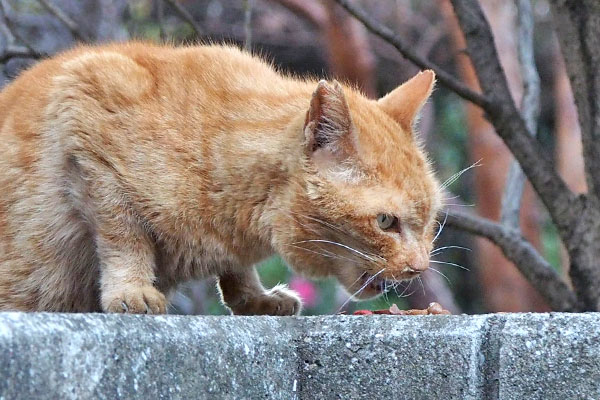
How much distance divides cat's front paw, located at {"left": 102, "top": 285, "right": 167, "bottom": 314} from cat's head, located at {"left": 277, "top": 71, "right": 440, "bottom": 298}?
39 cm

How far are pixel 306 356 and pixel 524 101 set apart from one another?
7.81 ft

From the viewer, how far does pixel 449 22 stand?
25.8ft

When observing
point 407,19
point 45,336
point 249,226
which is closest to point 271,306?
point 249,226

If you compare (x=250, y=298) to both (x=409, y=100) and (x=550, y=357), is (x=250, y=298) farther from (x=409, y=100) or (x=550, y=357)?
(x=550, y=357)

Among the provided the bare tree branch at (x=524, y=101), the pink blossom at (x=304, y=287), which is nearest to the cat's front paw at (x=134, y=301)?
the bare tree branch at (x=524, y=101)

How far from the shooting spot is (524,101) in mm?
4227

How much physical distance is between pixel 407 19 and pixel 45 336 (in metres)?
7.62

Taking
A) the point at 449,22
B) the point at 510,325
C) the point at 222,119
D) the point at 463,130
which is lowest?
the point at 463,130

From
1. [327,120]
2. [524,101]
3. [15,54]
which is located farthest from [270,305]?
[15,54]

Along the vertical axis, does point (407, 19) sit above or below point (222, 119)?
below

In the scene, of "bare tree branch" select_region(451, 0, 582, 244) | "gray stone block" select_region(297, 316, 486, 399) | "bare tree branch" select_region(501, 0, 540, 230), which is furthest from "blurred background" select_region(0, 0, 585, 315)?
"gray stone block" select_region(297, 316, 486, 399)

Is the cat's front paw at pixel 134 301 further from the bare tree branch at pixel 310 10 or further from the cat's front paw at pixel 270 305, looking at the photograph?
the bare tree branch at pixel 310 10

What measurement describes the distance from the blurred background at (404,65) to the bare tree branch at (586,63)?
7.36 ft

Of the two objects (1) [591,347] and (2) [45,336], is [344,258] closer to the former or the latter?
(1) [591,347]
